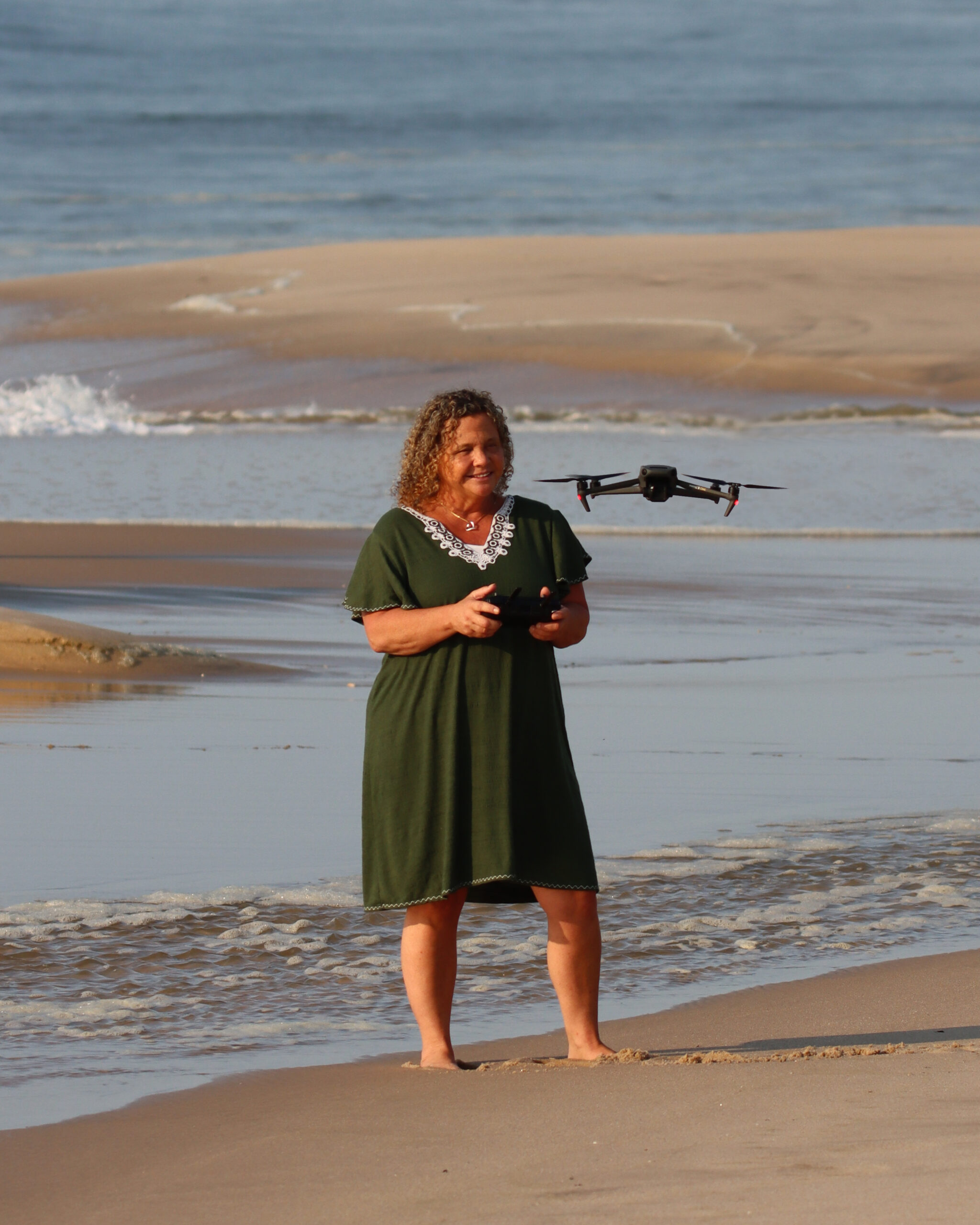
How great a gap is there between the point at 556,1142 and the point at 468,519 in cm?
132

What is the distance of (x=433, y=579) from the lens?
3912 millimetres

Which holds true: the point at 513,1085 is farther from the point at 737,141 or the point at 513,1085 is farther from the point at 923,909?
the point at 737,141

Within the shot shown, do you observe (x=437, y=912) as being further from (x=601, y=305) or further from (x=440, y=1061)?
(x=601, y=305)

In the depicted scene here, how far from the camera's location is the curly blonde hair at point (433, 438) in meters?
4.04

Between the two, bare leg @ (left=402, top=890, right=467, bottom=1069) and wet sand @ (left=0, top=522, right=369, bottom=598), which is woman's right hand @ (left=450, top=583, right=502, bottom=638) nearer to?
bare leg @ (left=402, top=890, right=467, bottom=1069)

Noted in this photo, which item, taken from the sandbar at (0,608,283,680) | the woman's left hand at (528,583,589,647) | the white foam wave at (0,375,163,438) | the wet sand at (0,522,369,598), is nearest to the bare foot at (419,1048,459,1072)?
the woman's left hand at (528,583,589,647)

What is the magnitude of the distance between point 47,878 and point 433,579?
2191mm

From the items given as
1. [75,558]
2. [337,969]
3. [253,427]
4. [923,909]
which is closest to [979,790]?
[923,909]

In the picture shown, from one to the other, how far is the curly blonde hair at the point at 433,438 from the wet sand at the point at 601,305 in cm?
2538

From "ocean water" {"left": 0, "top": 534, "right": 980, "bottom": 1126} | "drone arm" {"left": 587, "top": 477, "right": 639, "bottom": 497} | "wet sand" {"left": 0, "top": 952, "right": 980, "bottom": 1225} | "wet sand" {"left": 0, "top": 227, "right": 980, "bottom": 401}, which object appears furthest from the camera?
"wet sand" {"left": 0, "top": 227, "right": 980, "bottom": 401}

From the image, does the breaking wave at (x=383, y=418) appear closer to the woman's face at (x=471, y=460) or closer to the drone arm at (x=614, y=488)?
the drone arm at (x=614, y=488)

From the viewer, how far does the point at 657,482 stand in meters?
4.07

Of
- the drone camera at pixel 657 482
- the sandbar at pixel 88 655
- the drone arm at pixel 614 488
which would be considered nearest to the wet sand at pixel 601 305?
the sandbar at pixel 88 655

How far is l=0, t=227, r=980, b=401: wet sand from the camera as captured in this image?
31.0m
